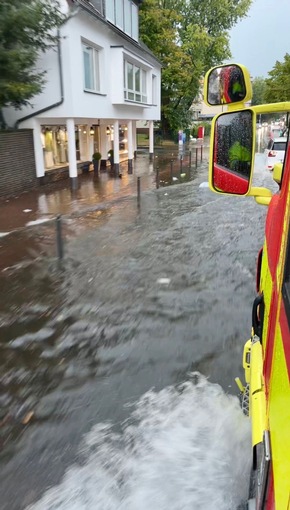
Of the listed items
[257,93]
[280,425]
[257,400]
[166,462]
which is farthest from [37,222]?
[280,425]

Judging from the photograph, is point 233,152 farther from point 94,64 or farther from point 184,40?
point 184,40

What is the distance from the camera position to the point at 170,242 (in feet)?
31.9

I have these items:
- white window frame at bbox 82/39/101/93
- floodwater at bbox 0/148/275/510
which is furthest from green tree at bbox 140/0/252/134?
floodwater at bbox 0/148/275/510

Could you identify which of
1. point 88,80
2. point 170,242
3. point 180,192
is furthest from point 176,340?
point 88,80

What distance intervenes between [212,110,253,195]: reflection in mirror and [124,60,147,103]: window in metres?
17.7

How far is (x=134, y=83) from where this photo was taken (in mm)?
20703

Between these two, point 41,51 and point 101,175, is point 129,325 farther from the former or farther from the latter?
point 101,175

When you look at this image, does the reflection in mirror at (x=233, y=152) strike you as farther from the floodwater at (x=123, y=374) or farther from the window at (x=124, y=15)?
the window at (x=124, y=15)

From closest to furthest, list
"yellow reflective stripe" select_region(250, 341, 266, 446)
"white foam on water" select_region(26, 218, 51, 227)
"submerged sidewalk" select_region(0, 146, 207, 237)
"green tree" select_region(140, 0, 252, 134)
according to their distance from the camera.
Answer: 1. "yellow reflective stripe" select_region(250, 341, 266, 446)
2. "white foam on water" select_region(26, 218, 51, 227)
3. "submerged sidewalk" select_region(0, 146, 207, 237)
4. "green tree" select_region(140, 0, 252, 134)

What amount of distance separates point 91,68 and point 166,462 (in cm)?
1635

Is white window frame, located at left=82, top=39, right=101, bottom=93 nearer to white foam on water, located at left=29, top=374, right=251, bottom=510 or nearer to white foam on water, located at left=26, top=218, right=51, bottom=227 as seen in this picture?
white foam on water, located at left=26, top=218, right=51, bottom=227

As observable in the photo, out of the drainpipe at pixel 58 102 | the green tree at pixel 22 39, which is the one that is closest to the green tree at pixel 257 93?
the green tree at pixel 22 39

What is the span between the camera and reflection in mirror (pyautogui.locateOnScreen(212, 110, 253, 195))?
7.80ft

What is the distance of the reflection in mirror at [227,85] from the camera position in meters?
2.35
